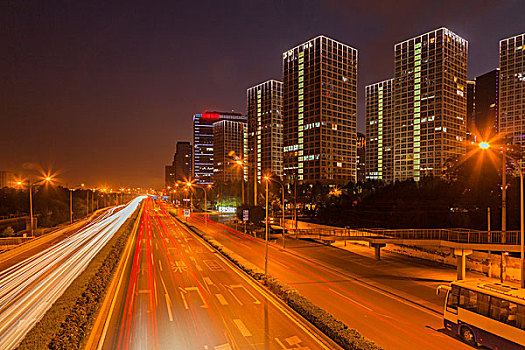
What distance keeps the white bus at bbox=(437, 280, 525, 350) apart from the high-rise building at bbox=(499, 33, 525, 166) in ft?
468

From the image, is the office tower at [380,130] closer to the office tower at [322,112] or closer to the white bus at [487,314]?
the office tower at [322,112]

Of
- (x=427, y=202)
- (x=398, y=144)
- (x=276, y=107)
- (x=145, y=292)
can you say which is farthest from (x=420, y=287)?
(x=276, y=107)

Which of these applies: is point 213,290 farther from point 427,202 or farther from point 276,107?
point 276,107

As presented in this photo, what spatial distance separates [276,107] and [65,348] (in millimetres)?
190465

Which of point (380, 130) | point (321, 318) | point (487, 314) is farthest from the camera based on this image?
point (380, 130)

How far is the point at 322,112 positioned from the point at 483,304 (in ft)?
457

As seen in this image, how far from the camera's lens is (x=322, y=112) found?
147 metres

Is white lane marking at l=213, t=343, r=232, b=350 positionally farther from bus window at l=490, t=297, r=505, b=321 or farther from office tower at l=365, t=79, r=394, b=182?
office tower at l=365, t=79, r=394, b=182

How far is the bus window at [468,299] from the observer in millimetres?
13820

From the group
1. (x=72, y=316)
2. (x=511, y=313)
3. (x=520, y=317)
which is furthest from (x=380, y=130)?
(x=72, y=316)

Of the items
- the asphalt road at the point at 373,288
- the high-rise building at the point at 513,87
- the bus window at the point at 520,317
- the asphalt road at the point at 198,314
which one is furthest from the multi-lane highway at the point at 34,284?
the high-rise building at the point at 513,87

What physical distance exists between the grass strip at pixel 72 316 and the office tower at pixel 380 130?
166 meters

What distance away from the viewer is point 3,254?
33031mm

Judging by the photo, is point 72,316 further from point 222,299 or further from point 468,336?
point 468,336
